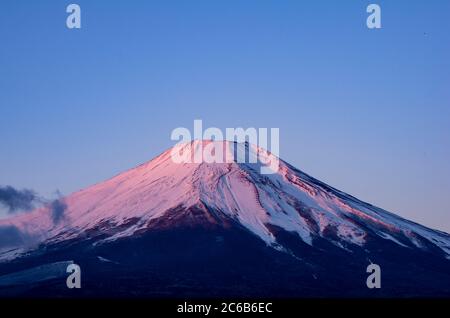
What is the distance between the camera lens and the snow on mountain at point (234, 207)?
3905 inches

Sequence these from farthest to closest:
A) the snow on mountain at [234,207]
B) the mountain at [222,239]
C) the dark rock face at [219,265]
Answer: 1. the snow on mountain at [234,207]
2. the mountain at [222,239]
3. the dark rock face at [219,265]

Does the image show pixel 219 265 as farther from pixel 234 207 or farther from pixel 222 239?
pixel 234 207

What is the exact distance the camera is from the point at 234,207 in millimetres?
100812

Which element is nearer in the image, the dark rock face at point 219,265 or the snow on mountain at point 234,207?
the dark rock face at point 219,265

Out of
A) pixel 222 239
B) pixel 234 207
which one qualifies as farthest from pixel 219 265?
pixel 234 207

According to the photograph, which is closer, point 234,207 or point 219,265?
point 219,265

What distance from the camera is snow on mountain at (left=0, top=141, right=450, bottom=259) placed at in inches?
3905

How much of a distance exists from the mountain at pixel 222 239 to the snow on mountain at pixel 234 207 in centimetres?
15

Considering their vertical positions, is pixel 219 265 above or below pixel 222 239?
below

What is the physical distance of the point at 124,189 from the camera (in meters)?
110

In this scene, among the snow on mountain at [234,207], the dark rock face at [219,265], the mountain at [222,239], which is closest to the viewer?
the dark rock face at [219,265]

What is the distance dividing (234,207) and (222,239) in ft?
22.7
